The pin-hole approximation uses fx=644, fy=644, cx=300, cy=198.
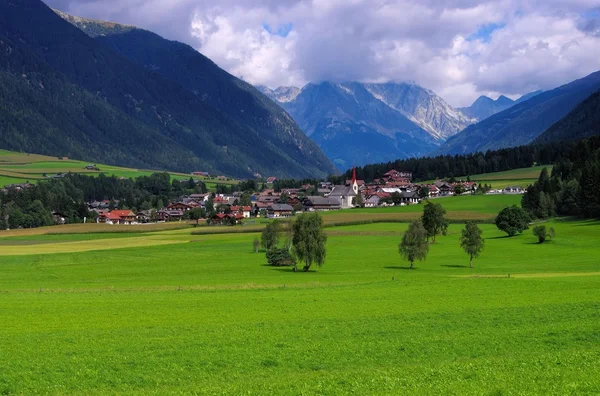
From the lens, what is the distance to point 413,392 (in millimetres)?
19984

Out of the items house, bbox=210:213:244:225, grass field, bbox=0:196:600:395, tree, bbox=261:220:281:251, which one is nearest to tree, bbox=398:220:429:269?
grass field, bbox=0:196:600:395

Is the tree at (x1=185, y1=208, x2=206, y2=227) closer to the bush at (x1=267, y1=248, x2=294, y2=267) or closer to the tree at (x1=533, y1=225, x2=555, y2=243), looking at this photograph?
the bush at (x1=267, y1=248, x2=294, y2=267)

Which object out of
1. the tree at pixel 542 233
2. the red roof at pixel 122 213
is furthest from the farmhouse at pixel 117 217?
the tree at pixel 542 233

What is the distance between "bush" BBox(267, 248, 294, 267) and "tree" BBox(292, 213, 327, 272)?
526cm

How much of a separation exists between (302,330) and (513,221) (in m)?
81.6

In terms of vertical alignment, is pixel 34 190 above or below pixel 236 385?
above

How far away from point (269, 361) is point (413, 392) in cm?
757

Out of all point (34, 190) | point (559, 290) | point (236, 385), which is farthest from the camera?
point (34, 190)

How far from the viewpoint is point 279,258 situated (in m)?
81.2

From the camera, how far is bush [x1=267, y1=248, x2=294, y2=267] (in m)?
81.3

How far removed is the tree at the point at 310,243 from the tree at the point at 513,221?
43.7 metres

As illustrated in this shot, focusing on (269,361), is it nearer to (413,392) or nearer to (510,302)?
(413,392)

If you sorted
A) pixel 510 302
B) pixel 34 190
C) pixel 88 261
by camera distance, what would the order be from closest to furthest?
pixel 510 302
pixel 88 261
pixel 34 190

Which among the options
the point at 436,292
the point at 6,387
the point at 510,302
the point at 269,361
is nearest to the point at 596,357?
the point at 269,361
